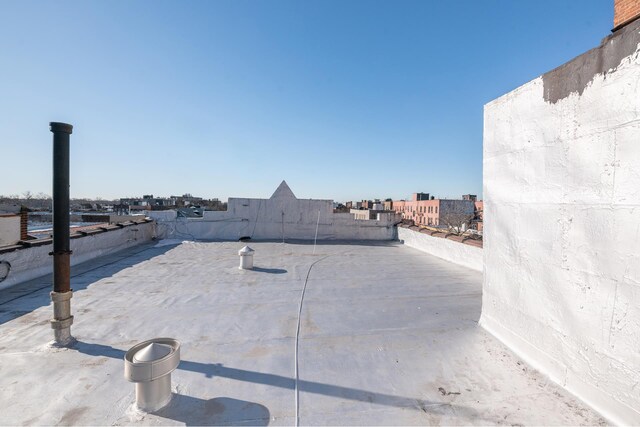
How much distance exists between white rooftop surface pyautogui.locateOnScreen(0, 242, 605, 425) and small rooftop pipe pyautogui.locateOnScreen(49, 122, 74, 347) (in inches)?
11.2

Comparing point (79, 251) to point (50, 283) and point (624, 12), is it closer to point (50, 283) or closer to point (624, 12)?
point (50, 283)

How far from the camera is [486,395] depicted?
284 cm

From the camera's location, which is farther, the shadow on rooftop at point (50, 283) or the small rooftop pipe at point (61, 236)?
the shadow on rooftop at point (50, 283)

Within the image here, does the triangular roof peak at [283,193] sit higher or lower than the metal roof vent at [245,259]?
higher

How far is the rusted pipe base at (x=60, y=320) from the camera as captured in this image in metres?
3.56

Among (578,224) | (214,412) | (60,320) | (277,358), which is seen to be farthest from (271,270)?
(578,224)

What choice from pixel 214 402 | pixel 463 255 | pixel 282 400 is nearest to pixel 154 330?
pixel 214 402

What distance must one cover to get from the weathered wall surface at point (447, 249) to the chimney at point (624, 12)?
20.8 feet

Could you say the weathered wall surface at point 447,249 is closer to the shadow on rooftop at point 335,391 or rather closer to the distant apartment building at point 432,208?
→ the shadow on rooftop at point 335,391

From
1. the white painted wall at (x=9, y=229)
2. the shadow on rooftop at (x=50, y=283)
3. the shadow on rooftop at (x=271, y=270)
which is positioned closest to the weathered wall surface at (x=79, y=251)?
the shadow on rooftop at (x=50, y=283)

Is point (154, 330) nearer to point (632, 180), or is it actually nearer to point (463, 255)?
point (632, 180)

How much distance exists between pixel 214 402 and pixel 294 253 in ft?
27.3

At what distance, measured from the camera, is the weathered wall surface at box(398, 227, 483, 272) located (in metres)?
8.38

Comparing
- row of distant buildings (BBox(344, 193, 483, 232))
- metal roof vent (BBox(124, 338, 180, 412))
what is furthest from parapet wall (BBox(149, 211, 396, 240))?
row of distant buildings (BBox(344, 193, 483, 232))
